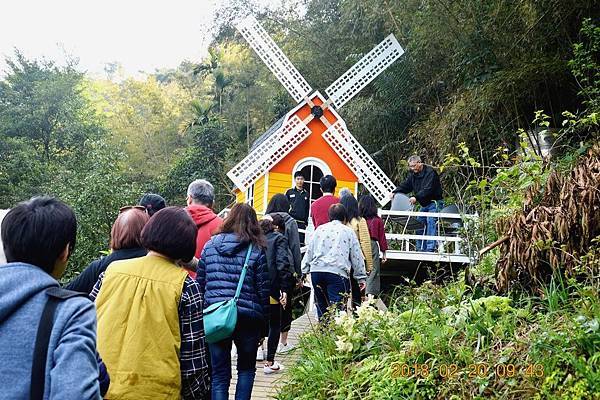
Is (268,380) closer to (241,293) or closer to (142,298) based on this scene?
(241,293)

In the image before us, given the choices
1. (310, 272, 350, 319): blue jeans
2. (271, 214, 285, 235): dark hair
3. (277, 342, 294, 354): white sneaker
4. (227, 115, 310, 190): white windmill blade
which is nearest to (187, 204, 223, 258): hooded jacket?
(271, 214, 285, 235): dark hair

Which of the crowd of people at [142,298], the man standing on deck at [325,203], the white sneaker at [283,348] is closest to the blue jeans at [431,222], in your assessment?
the man standing on deck at [325,203]

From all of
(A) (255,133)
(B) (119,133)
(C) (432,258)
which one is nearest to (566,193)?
(C) (432,258)

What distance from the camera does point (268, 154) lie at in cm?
1421

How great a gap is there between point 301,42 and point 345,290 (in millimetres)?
18130

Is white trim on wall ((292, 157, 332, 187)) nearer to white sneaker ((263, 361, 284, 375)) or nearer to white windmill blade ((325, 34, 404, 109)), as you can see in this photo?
white windmill blade ((325, 34, 404, 109))

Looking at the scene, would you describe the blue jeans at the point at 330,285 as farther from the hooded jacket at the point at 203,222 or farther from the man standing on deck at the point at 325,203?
the man standing on deck at the point at 325,203

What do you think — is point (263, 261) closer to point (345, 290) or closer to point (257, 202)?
point (345, 290)

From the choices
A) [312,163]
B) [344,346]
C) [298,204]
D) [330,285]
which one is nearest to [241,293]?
[344,346]

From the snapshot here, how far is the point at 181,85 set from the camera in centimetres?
4741

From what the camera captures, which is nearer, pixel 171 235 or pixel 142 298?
pixel 142 298

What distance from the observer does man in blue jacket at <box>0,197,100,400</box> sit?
196 centimetres
